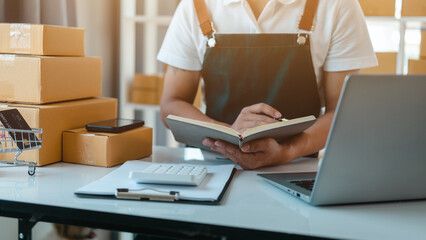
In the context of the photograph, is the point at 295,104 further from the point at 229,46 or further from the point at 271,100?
the point at 229,46

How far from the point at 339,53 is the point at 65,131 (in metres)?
0.88

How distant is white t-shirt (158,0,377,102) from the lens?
5.01 ft

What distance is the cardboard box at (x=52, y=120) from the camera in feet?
3.89

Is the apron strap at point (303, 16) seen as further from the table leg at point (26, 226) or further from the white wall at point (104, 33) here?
the white wall at point (104, 33)

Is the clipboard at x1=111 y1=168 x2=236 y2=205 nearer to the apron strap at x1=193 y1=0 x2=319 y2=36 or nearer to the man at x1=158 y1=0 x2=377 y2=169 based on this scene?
the man at x1=158 y1=0 x2=377 y2=169


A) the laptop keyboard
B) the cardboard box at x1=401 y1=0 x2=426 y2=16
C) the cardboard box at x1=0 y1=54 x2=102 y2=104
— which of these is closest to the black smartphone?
the cardboard box at x1=0 y1=54 x2=102 y2=104

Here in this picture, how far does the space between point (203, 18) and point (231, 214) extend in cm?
90

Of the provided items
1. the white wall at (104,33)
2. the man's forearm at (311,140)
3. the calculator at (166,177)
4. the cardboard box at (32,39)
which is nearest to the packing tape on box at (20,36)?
the cardboard box at (32,39)

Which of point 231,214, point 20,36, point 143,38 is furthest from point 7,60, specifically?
point 143,38

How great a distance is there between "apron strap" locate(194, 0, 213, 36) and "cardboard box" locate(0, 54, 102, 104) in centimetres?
45

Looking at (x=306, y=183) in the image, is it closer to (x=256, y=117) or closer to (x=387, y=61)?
(x=256, y=117)

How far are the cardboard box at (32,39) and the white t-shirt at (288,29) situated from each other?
1.41ft

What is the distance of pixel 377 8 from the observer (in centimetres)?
270

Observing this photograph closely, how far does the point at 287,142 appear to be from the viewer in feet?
4.25
